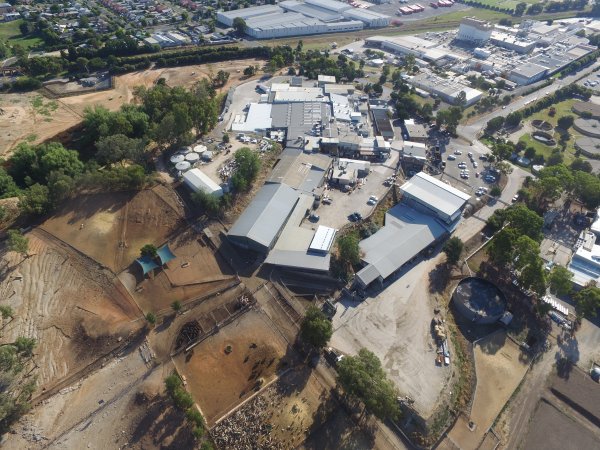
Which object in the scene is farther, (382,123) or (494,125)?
(494,125)

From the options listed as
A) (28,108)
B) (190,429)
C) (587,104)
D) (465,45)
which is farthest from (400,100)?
(28,108)

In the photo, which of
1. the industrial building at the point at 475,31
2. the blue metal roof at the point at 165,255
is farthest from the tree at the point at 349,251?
the industrial building at the point at 475,31

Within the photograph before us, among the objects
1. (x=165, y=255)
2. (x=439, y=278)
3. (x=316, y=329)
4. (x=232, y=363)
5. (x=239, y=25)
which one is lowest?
(x=232, y=363)

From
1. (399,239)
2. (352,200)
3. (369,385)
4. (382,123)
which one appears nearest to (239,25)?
(382,123)

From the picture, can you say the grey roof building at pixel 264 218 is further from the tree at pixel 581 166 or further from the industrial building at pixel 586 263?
the tree at pixel 581 166

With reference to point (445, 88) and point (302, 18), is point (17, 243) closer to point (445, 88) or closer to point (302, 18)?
point (445, 88)

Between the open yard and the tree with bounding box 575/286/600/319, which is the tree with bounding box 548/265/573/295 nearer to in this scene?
the tree with bounding box 575/286/600/319

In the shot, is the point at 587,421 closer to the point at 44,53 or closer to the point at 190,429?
the point at 190,429
